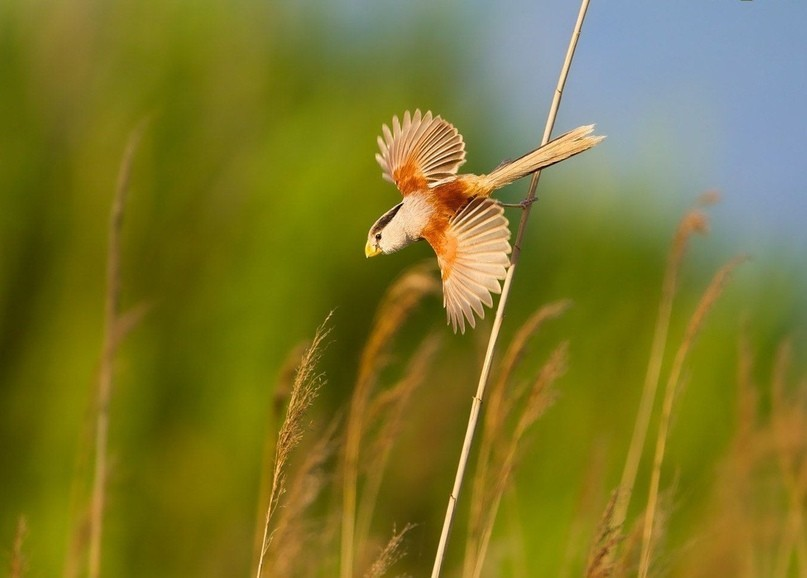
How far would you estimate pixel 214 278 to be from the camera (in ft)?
9.47

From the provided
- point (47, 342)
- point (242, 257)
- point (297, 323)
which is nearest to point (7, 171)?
point (47, 342)

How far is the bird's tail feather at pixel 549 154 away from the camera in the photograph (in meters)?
0.65

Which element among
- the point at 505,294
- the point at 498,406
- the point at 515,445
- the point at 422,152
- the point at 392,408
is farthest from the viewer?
the point at 392,408

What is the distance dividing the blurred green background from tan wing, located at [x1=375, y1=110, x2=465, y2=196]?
6.13 feet

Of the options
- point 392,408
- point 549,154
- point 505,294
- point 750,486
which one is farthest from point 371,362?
point 750,486

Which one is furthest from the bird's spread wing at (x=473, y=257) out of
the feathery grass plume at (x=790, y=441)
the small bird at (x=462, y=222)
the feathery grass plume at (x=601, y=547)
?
the feathery grass plume at (x=790, y=441)

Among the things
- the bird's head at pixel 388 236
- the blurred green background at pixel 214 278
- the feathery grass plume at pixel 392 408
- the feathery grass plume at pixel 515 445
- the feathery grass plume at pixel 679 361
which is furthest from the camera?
the blurred green background at pixel 214 278

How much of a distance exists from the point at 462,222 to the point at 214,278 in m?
2.24

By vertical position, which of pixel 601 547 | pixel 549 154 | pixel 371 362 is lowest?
pixel 601 547

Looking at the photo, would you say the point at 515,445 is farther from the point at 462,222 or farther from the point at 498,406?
the point at 462,222

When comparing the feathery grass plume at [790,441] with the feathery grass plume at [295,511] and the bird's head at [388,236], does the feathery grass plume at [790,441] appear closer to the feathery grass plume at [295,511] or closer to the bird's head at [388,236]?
the feathery grass plume at [295,511]

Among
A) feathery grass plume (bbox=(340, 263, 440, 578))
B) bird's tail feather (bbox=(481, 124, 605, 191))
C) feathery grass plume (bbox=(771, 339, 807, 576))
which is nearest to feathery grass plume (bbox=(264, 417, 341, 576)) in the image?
feathery grass plume (bbox=(340, 263, 440, 578))

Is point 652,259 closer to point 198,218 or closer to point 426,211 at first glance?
point 198,218

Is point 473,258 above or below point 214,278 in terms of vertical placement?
below
